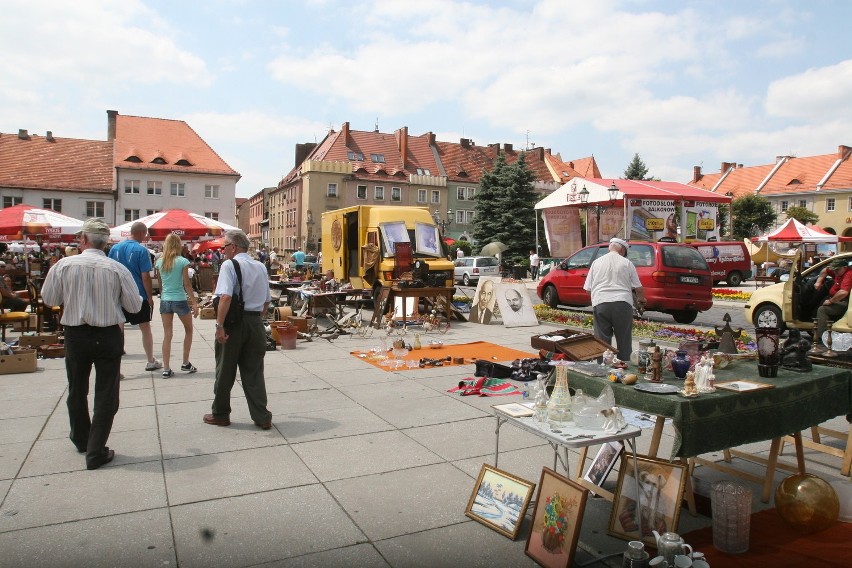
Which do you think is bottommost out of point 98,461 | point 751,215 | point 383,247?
point 98,461

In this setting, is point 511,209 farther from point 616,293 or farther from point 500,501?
point 500,501

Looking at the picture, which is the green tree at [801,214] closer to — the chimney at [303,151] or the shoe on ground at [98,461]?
the chimney at [303,151]

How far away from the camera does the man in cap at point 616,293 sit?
7652 millimetres

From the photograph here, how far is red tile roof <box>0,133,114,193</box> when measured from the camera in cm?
4909

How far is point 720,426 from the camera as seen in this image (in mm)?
3711

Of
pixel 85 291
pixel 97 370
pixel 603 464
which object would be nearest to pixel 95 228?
pixel 85 291

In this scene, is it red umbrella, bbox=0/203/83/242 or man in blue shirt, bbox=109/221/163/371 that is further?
red umbrella, bbox=0/203/83/242

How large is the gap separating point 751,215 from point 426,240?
5695 cm

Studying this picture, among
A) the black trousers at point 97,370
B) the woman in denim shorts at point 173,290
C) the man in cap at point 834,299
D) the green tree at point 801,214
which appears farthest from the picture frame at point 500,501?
the green tree at point 801,214

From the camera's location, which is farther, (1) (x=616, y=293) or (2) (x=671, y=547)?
(1) (x=616, y=293)

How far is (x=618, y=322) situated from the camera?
770cm

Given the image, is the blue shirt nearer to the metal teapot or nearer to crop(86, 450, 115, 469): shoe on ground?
crop(86, 450, 115, 469): shoe on ground

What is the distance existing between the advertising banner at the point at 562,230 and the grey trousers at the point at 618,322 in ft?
90.8

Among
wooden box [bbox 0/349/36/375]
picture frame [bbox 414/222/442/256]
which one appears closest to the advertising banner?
picture frame [bbox 414/222/442/256]
